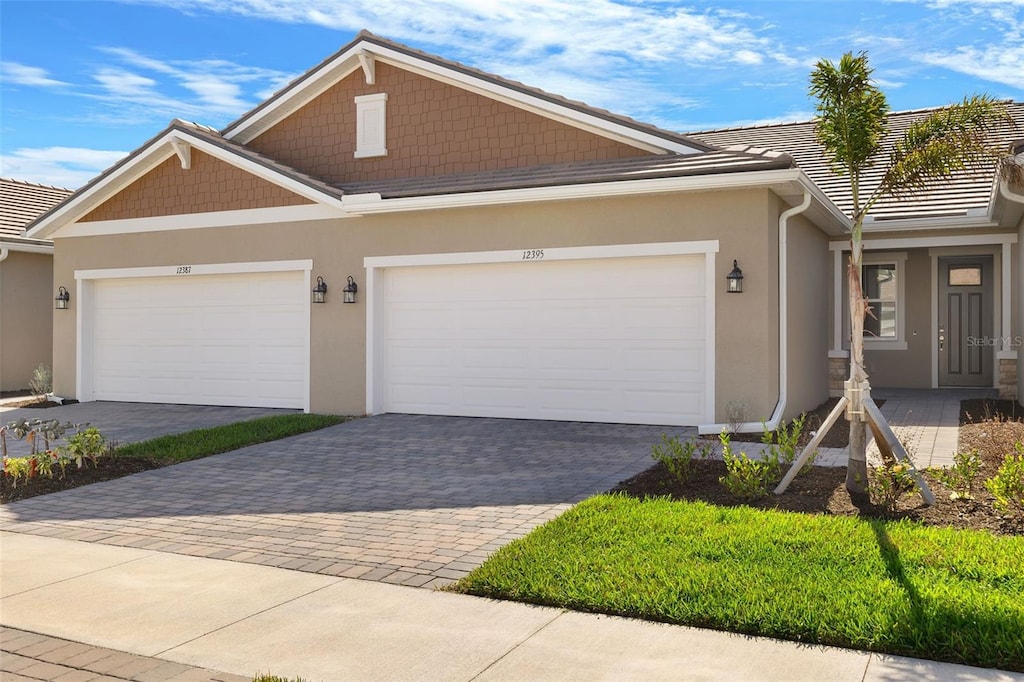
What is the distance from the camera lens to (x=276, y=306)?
48.6ft

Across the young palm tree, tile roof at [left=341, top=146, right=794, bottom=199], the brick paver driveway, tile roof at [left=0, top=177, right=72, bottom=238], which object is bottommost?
the brick paver driveway

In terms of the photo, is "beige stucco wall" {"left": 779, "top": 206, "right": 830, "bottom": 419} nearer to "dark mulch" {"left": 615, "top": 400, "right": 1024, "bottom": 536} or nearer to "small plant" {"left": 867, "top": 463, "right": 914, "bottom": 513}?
"dark mulch" {"left": 615, "top": 400, "right": 1024, "bottom": 536}

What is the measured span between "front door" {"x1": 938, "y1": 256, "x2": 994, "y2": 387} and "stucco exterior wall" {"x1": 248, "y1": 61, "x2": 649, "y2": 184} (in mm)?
7616

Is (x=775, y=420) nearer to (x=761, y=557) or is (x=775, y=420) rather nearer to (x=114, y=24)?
(x=761, y=557)

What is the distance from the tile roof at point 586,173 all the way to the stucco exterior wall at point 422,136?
0.83 ft

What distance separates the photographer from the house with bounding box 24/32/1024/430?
465 inches

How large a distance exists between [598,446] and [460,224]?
14.3 feet

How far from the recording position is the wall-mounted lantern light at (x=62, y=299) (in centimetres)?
1645

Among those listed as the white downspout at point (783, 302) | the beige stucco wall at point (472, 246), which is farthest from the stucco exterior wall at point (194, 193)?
the white downspout at point (783, 302)

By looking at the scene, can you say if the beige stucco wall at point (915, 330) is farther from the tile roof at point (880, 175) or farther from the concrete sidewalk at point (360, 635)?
the concrete sidewalk at point (360, 635)

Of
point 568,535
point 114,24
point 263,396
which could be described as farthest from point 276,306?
point 568,535

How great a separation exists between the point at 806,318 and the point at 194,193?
1034 centimetres

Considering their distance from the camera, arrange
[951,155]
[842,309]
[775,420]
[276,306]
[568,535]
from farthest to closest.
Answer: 1. [842,309]
2. [276,306]
3. [775,420]
4. [951,155]
5. [568,535]

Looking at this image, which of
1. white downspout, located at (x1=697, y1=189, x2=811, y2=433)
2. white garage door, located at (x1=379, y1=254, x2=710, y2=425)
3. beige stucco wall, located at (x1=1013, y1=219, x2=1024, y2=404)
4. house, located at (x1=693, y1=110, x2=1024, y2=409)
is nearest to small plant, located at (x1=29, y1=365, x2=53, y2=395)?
white garage door, located at (x1=379, y1=254, x2=710, y2=425)
